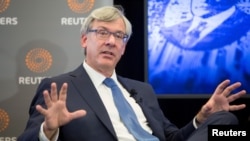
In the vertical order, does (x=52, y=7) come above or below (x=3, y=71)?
above

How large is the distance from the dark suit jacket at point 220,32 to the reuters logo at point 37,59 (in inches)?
48.0

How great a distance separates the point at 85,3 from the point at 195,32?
3.85ft

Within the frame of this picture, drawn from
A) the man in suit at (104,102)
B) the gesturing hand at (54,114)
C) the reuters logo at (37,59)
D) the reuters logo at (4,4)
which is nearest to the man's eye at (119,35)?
the man in suit at (104,102)

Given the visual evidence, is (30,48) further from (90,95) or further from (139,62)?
(139,62)

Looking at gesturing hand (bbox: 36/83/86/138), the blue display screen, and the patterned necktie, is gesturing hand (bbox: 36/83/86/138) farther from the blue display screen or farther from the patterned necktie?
the blue display screen

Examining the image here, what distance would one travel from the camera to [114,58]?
94.0 inches

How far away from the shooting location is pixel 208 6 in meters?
3.66

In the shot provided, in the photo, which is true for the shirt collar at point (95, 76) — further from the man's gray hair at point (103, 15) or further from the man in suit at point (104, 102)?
the man's gray hair at point (103, 15)

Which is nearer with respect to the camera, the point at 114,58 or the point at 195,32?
the point at 114,58

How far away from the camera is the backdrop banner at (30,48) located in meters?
2.97

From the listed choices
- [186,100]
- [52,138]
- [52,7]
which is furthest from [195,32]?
[52,138]

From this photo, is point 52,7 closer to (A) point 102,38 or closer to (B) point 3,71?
(B) point 3,71

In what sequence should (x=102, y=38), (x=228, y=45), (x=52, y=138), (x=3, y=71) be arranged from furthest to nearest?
(x=228, y=45) < (x=3, y=71) < (x=102, y=38) < (x=52, y=138)

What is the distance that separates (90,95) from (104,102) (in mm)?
107
